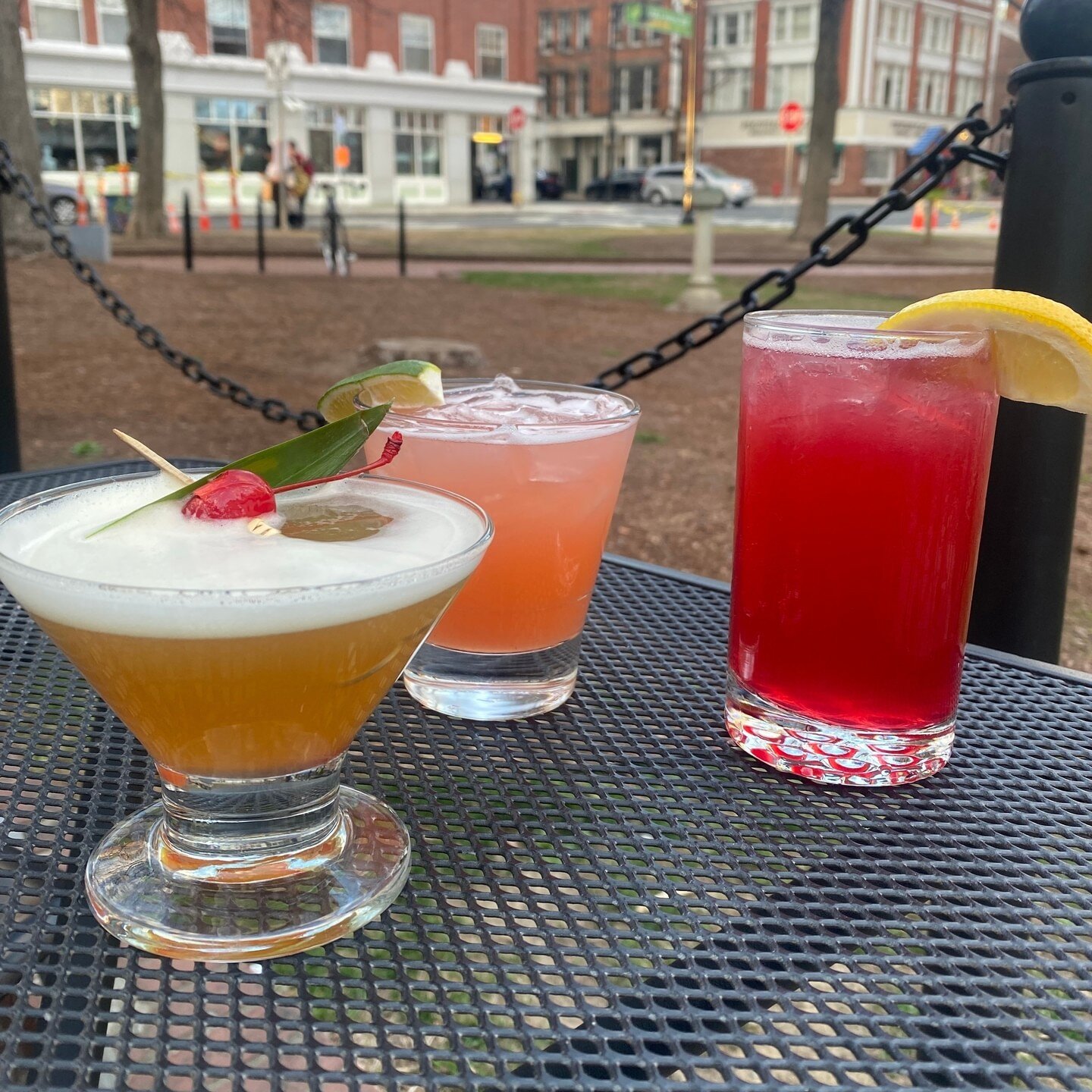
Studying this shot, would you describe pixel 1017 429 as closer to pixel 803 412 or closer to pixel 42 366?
pixel 803 412

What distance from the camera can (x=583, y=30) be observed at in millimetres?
46625

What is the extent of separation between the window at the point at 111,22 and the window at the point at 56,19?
0.54m

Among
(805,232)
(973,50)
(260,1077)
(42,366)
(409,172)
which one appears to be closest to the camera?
(260,1077)

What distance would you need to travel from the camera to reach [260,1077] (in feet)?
1.99

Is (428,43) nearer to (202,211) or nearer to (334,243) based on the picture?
(202,211)

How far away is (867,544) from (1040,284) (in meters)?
0.67

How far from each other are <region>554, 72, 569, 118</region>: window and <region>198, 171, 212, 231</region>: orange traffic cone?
2313cm

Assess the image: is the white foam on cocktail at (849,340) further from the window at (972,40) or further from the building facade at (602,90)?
the window at (972,40)

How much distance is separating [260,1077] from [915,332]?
2.44 ft

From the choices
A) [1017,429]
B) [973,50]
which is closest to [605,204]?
[973,50]

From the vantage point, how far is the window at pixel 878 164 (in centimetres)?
4422

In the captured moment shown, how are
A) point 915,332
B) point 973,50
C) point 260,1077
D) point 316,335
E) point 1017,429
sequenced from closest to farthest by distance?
point 260,1077, point 915,332, point 1017,429, point 316,335, point 973,50

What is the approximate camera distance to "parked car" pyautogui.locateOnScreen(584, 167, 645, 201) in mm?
41156

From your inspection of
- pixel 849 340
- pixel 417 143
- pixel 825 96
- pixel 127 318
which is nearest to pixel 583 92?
pixel 417 143
